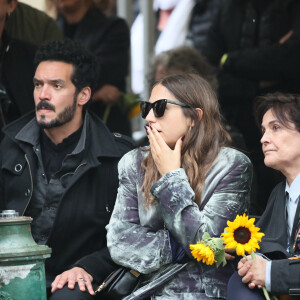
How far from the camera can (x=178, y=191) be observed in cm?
438

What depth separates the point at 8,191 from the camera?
5406 mm

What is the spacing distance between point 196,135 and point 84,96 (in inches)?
50.4

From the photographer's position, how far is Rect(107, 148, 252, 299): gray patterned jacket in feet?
14.3

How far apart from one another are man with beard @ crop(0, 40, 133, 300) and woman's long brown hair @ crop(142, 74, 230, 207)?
56cm

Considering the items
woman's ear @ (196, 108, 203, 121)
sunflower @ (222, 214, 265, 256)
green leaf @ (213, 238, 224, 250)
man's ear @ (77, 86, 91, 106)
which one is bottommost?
green leaf @ (213, 238, 224, 250)

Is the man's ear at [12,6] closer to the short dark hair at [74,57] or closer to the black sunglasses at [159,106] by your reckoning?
the short dark hair at [74,57]

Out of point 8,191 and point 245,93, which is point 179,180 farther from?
point 245,93

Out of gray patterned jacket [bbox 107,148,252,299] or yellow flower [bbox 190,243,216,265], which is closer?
yellow flower [bbox 190,243,216,265]

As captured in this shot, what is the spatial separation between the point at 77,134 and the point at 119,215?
1.00m

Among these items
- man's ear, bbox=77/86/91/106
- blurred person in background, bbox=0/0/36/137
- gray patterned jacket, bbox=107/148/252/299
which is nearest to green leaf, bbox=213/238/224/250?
gray patterned jacket, bbox=107/148/252/299

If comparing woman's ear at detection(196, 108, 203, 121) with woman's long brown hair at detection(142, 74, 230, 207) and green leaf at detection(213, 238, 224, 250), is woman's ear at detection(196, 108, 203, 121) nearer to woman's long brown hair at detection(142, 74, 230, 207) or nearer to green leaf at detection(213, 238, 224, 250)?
woman's long brown hair at detection(142, 74, 230, 207)

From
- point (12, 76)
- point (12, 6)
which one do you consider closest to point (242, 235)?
point (12, 76)

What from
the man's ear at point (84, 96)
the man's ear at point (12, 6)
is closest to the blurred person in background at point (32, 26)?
the man's ear at point (12, 6)

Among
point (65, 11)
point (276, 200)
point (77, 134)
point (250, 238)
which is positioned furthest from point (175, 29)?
point (250, 238)
